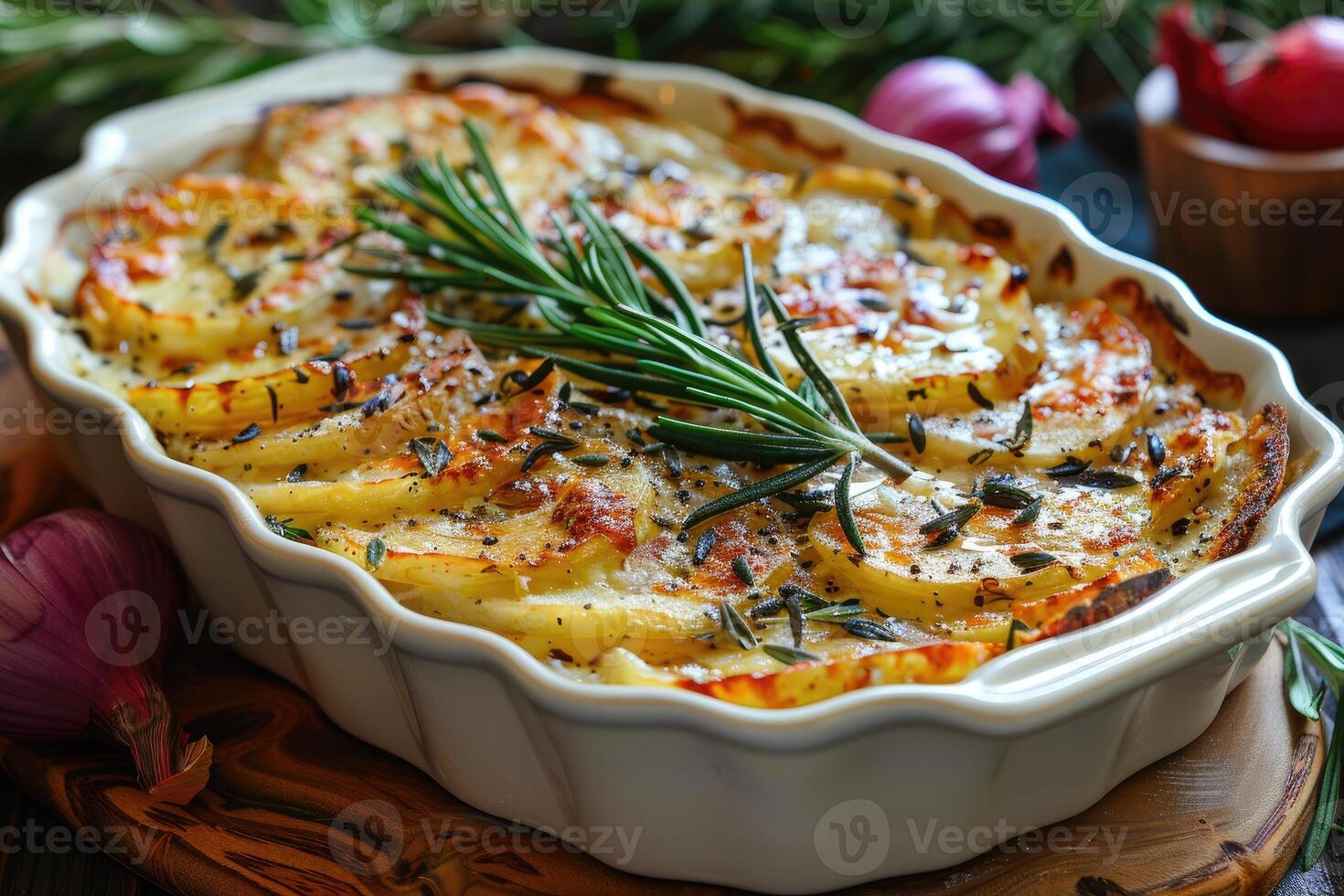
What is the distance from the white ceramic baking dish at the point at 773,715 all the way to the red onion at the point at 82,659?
17 centimetres

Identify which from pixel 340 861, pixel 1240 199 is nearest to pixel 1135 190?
pixel 1240 199

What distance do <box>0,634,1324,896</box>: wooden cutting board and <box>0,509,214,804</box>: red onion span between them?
3.2 inches

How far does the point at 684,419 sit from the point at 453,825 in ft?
2.75

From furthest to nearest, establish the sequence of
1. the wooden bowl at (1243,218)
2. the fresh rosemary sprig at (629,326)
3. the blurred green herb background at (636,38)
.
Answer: the blurred green herb background at (636,38) → the wooden bowl at (1243,218) → the fresh rosemary sprig at (629,326)

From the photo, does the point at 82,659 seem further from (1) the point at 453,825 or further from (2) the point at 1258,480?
(2) the point at 1258,480

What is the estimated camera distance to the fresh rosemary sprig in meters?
2.14

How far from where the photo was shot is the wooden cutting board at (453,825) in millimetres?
1952

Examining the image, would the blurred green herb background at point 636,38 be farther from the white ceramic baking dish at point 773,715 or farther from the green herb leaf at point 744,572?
the green herb leaf at point 744,572

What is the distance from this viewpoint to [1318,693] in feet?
7.23

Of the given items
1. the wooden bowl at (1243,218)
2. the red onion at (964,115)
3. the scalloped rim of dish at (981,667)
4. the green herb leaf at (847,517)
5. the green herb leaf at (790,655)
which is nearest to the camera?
the scalloped rim of dish at (981,667)

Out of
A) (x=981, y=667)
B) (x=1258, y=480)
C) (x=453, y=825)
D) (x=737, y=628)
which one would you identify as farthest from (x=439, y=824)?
(x=1258, y=480)

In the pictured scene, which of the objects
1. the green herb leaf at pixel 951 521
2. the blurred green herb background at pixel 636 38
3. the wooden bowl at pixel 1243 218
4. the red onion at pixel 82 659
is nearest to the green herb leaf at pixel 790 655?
the green herb leaf at pixel 951 521

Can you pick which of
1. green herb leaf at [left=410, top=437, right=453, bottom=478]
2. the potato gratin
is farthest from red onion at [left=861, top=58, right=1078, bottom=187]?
green herb leaf at [left=410, top=437, right=453, bottom=478]

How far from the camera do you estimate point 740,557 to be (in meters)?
2.04
